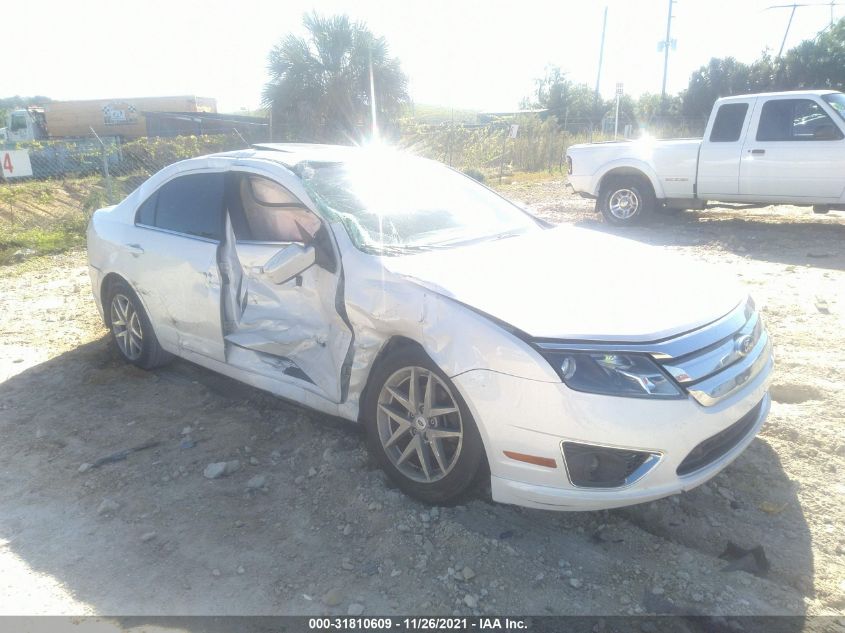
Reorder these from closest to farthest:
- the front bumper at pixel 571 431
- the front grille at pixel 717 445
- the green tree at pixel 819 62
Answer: the front bumper at pixel 571 431, the front grille at pixel 717 445, the green tree at pixel 819 62

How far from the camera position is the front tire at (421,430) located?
2911 mm

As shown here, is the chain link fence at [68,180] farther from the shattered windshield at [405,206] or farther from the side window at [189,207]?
the shattered windshield at [405,206]

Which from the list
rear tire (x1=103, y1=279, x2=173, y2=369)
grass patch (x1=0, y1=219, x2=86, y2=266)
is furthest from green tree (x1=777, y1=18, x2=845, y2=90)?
rear tire (x1=103, y1=279, x2=173, y2=369)

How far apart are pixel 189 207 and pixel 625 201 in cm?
823

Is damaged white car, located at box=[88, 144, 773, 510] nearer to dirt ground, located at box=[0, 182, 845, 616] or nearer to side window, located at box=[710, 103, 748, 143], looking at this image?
dirt ground, located at box=[0, 182, 845, 616]

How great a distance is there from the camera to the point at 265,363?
3.88 m

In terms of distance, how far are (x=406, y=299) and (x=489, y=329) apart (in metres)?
0.50

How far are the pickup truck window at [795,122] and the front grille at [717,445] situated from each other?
25.3 feet

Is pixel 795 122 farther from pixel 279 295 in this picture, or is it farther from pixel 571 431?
pixel 571 431

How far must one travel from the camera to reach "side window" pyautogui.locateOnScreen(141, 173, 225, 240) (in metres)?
4.22

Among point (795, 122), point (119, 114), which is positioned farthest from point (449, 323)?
point (119, 114)

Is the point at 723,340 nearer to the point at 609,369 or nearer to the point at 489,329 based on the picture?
the point at 609,369

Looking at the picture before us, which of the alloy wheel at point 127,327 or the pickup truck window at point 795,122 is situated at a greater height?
the pickup truck window at point 795,122

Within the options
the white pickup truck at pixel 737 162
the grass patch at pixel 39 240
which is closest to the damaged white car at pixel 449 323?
the grass patch at pixel 39 240
